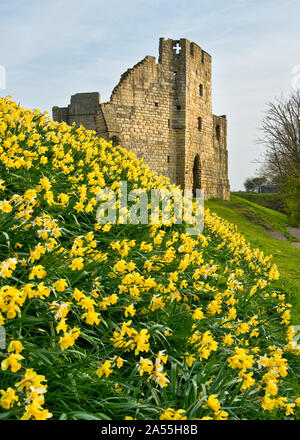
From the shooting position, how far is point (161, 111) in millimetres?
22125

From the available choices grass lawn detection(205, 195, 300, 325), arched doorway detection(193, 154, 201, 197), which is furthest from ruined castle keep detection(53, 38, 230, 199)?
grass lawn detection(205, 195, 300, 325)

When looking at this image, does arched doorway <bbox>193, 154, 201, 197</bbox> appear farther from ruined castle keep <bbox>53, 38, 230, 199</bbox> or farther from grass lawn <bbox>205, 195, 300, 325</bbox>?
grass lawn <bbox>205, 195, 300, 325</bbox>

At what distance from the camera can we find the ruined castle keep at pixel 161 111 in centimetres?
2064

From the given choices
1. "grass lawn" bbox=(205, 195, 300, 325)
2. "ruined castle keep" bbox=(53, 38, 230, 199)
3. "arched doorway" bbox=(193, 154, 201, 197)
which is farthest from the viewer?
"arched doorway" bbox=(193, 154, 201, 197)

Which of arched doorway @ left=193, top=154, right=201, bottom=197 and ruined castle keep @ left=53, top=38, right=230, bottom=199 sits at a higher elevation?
ruined castle keep @ left=53, top=38, right=230, bottom=199

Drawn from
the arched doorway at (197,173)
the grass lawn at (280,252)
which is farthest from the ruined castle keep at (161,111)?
the grass lawn at (280,252)

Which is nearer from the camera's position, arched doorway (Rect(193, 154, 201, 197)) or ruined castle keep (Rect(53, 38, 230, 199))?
ruined castle keep (Rect(53, 38, 230, 199))

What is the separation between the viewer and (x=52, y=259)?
2.81 m

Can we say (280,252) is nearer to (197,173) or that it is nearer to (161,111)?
(161,111)

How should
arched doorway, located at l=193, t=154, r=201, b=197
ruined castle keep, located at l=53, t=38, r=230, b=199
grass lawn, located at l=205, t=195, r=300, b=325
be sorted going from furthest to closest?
1. arched doorway, located at l=193, t=154, r=201, b=197
2. ruined castle keep, located at l=53, t=38, r=230, b=199
3. grass lawn, located at l=205, t=195, r=300, b=325

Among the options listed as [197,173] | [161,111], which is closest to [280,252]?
[161,111]

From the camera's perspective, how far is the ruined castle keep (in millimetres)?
20641

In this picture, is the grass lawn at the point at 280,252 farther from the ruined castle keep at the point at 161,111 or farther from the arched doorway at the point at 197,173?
the ruined castle keep at the point at 161,111
